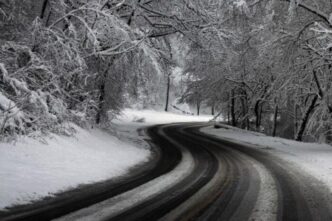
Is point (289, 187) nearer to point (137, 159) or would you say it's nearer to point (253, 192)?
point (253, 192)

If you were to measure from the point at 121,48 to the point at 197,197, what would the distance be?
8.24m

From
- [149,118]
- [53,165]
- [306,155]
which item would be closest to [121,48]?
[53,165]

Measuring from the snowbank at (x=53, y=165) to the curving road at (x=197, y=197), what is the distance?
46 centimetres

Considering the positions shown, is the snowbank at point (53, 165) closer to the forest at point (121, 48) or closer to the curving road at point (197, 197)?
the curving road at point (197, 197)

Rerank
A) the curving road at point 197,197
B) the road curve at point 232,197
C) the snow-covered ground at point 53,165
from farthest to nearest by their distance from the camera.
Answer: the snow-covered ground at point 53,165 → the road curve at point 232,197 → the curving road at point 197,197

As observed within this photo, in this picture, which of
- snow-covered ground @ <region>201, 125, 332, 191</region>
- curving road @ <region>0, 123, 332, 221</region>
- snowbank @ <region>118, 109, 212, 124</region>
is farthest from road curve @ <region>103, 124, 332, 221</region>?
snowbank @ <region>118, 109, 212, 124</region>

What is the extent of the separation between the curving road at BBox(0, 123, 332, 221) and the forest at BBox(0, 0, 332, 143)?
3229 millimetres

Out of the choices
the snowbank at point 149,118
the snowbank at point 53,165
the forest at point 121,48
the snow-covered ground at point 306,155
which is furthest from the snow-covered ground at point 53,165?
the snowbank at point 149,118

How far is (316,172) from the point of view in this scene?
1280 cm

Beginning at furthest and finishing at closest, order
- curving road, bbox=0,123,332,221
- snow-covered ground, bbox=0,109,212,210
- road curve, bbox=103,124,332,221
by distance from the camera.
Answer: snow-covered ground, bbox=0,109,212,210, road curve, bbox=103,124,332,221, curving road, bbox=0,123,332,221

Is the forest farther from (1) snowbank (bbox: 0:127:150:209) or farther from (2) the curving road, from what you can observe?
(2) the curving road

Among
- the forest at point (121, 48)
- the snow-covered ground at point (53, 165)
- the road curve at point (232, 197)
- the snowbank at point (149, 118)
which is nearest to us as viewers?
the road curve at point (232, 197)

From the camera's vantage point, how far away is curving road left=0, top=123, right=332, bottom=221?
6.79m

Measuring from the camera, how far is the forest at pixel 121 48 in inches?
461
